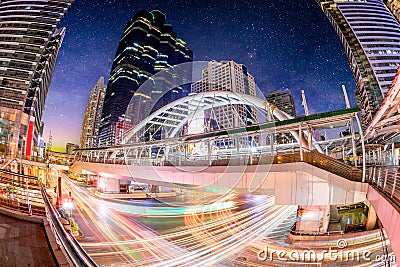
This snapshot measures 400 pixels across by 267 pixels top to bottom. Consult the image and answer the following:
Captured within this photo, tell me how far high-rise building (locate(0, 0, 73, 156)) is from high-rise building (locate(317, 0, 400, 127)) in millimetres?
85466

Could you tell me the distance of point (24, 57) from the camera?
57.9 meters

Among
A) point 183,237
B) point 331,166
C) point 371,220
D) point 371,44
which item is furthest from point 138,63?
point 331,166

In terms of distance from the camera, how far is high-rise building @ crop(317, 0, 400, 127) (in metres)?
67.5

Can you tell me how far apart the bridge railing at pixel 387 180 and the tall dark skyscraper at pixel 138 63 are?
128379 millimetres

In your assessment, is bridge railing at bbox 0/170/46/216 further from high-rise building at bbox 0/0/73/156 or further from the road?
high-rise building at bbox 0/0/73/156

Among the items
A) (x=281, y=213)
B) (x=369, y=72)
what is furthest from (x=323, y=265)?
(x=369, y=72)

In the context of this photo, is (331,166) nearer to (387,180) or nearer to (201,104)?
(387,180)

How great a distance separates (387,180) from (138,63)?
150 metres

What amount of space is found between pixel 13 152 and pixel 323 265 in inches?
2245

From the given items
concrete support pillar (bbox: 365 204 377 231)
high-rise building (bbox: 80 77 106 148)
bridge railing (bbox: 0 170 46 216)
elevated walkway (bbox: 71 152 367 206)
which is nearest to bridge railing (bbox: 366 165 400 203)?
elevated walkway (bbox: 71 152 367 206)

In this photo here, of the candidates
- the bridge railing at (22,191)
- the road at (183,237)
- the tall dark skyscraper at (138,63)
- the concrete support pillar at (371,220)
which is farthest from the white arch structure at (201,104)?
the tall dark skyscraper at (138,63)

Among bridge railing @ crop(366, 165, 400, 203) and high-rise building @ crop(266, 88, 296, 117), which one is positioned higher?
high-rise building @ crop(266, 88, 296, 117)

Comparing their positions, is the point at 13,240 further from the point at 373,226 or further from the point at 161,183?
the point at 373,226

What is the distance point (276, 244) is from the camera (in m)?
12.7
